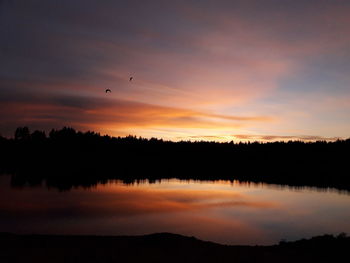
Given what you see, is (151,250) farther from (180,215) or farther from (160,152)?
(160,152)

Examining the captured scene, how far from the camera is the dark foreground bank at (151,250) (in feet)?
35.3

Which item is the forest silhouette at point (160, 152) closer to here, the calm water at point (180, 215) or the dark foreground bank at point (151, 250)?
the calm water at point (180, 215)

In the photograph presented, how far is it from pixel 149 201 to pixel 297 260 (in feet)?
101

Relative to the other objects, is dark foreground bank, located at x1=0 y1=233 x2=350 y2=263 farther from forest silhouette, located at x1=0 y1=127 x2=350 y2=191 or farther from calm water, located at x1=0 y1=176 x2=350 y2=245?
forest silhouette, located at x1=0 y1=127 x2=350 y2=191

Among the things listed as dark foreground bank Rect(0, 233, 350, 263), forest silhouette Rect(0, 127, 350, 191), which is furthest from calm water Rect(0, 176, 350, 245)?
forest silhouette Rect(0, 127, 350, 191)

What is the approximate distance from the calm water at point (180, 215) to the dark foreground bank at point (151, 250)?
8515mm

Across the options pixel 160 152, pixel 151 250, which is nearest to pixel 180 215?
pixel 151 250

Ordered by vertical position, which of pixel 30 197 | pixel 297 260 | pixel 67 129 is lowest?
pixel 30 197

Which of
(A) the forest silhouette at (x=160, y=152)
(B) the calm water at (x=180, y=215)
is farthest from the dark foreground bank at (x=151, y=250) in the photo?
(A) the forest silhouette at (x=160, y=152)

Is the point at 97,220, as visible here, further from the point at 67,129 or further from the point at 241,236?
the point at 67,129

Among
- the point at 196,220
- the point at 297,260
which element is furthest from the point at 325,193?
the point at 297,260

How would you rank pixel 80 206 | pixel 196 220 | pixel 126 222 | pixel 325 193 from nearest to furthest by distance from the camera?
pixel 126 222, pixel 196 220, pixel 80 206, pixel 325 193

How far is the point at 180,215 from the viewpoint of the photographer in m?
31.1

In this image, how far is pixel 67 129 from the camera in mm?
170500
